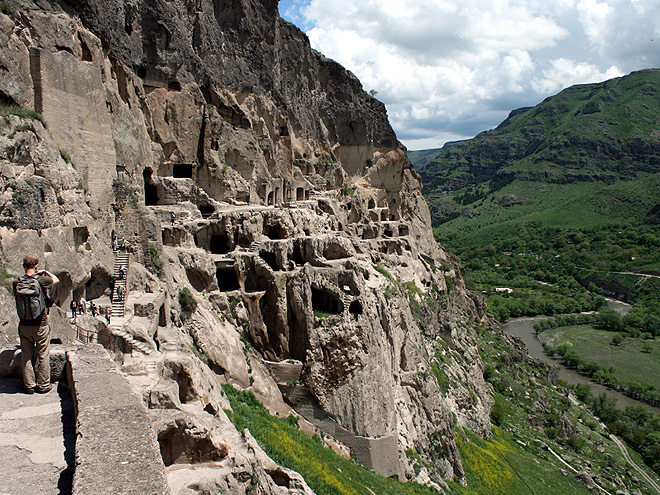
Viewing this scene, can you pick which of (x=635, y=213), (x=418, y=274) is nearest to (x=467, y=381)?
(x=418, y=274)

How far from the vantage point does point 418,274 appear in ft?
160

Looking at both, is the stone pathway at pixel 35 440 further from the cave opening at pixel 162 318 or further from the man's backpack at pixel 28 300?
the cave opening at pixel 162 318

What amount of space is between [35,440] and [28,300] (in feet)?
7.05

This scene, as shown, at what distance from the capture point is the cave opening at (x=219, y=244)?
95.2ft

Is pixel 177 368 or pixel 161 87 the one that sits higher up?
pixel 161 87

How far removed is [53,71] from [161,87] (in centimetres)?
1545

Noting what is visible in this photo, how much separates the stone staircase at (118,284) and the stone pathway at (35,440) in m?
9.22

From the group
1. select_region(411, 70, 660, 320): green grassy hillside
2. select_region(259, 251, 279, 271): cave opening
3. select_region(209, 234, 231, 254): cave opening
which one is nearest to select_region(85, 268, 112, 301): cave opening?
select_region(259, 251, 279, 271): cave opening

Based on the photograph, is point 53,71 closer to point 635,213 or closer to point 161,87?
point 161,87

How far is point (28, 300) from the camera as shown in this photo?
25.9 feet

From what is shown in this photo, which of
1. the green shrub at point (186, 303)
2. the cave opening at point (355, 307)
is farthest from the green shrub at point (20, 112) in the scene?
the cave opening at point (355, 307)

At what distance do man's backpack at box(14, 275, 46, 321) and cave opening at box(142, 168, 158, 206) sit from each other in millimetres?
24692

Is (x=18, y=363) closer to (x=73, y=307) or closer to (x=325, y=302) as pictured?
(x=73, y=307)

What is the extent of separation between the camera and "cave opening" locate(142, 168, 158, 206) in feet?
104
